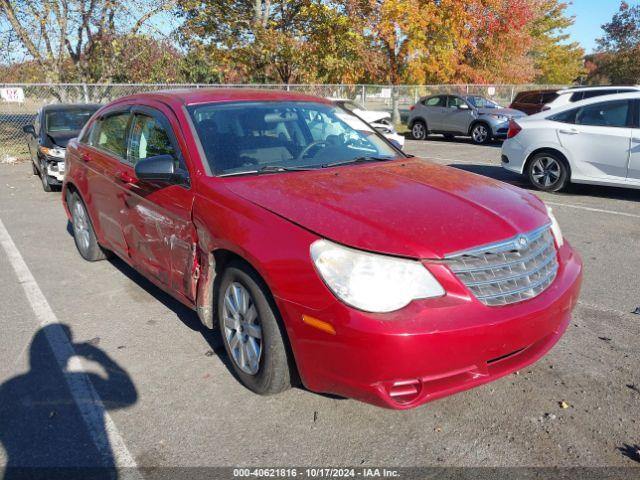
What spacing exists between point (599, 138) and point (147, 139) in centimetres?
683

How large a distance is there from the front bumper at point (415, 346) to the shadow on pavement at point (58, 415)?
1128mm

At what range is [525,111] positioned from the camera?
18578mm

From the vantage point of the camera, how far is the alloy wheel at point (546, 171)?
865 centimetres

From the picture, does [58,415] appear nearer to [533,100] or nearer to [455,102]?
[455,102]

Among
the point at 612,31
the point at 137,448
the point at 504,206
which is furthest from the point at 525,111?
the point at 612,31

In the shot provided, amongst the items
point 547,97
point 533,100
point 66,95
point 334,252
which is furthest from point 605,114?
point 66,95

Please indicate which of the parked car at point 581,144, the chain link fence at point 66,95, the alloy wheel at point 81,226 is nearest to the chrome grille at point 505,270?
the alloy wheel at point 81,226

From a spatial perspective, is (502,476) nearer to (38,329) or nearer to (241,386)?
(241,386)

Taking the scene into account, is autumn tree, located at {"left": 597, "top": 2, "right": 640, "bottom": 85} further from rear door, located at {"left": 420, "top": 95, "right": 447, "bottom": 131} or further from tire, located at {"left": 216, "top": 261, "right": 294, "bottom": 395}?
tire, located at {"left": 216, "top": 261, "right": 294, "bottom": 395}

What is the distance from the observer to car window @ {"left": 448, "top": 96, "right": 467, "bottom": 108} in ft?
59.0

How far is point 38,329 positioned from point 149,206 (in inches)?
51.9

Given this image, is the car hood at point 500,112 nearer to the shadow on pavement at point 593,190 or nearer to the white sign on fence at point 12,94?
the shadow on pavement at point 593,190

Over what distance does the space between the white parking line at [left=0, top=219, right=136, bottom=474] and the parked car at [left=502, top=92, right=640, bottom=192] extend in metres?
7.47

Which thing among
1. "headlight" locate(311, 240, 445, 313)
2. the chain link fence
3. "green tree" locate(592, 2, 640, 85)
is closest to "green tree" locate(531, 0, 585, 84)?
"green tree" locate(592, 2, 640, 85)
